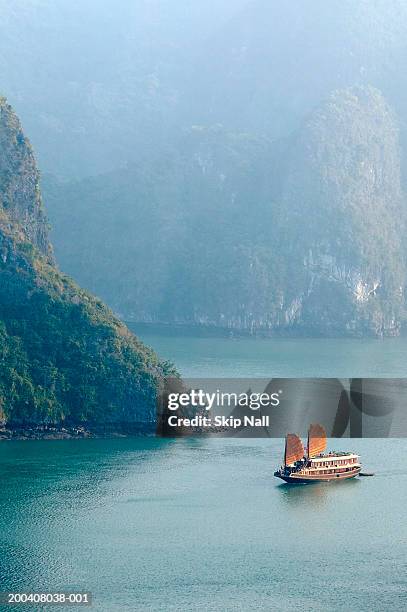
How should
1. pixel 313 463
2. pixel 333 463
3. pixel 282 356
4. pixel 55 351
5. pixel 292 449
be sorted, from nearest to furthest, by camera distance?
pixel 292 449 → pixel 313 463 → pixel 333 463 → pixel 55 351 → pixel 282 356

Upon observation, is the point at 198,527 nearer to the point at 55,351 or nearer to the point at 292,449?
the point at 292,449

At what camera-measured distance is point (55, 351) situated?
255 feet

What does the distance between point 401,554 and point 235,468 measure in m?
13.6

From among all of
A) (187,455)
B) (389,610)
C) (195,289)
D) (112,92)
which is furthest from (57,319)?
(112,92)

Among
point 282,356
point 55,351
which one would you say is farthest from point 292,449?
point 282,356

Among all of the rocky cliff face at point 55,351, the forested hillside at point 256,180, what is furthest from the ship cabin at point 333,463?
the forested hillside at point 256,180

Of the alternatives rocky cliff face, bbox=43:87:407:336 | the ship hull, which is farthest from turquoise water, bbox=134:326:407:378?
the ship hull

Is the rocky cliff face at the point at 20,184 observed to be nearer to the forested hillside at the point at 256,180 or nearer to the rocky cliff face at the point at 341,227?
the forested hillside at the point at 256,180

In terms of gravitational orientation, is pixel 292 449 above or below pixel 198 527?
above

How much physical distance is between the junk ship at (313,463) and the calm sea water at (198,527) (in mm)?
507

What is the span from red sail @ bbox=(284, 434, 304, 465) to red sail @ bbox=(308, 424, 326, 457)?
42cm

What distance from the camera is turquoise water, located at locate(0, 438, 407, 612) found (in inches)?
1946

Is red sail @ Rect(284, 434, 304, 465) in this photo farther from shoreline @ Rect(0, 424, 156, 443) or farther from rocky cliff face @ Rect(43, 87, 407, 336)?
rocky cliff face @ Rect(43, 87, 407, 336)

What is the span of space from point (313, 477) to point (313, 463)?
1.96ft
